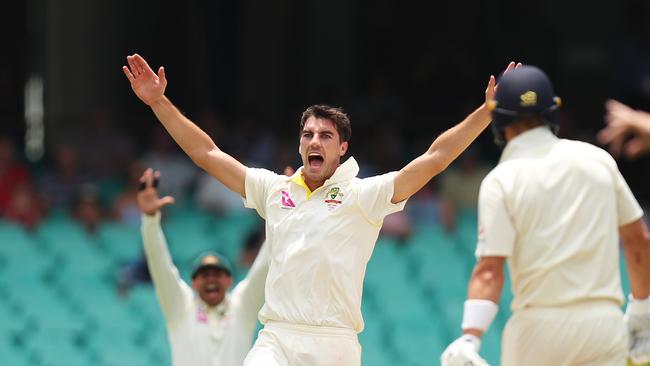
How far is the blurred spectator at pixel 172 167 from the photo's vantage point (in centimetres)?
1416

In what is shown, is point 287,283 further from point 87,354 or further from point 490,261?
point 87,354

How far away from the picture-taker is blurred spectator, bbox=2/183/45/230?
13.8m

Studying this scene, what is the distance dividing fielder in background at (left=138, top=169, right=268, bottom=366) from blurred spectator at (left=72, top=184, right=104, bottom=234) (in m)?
5.51

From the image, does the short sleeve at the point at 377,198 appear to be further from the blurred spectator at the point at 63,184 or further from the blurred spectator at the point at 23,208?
the blurred spectator at the point at 63,184

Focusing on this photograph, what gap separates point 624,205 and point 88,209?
27.9 feet

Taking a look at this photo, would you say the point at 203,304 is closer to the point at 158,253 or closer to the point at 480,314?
the point at 158,253

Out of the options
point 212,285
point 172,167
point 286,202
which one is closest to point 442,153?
point 286,202

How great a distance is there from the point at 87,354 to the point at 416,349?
262 centimetres

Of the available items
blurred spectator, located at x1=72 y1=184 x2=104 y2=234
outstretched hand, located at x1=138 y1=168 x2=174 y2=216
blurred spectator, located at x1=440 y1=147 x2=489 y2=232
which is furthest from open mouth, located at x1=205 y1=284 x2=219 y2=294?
blurred spectator, located at x1=440 y1=147 x2=489 y2=232

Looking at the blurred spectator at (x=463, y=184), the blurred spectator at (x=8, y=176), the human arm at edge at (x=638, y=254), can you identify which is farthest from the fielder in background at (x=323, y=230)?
the blurred spectator at (x=8, y=176)

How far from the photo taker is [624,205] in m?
5.84

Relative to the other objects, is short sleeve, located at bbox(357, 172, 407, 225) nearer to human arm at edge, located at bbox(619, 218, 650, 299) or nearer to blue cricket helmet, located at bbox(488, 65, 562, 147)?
blue cricket helmet, located at bbox(488, 65, 562, 147)

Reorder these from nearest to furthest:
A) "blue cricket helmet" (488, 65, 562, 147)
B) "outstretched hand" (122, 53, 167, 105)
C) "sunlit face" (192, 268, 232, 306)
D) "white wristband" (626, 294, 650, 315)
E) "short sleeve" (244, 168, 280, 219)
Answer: "blue cricket helmet" (488, 65, 562, 147) → "white wristband" (626, 294, 650, 315) → "short sleeve" (244, 168, 280, 219) → "outstretched hand" (122, 53, 167, 105) → "sunlit face" (192, 268, 232, 306)

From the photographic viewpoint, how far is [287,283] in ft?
22.1
